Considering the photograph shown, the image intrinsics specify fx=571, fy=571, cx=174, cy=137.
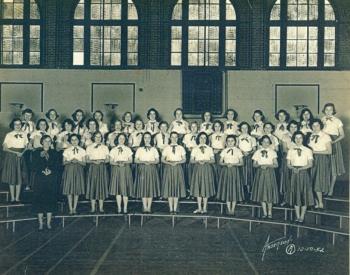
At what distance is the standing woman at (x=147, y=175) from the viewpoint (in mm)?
11711

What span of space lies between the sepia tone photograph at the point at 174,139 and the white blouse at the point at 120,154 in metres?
0.03

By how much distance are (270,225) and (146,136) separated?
3052mm

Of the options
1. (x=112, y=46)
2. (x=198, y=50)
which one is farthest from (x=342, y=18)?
(x=112, y=46)

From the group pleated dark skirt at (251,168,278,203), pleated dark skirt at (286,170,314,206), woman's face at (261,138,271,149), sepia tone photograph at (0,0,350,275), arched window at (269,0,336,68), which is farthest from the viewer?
arched window at (269,0,336,68)

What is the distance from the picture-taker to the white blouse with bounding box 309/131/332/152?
11.4m

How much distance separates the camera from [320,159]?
11469 millimetres

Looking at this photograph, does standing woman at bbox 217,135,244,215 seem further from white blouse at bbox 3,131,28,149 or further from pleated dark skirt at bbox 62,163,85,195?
white blouse at bbox 3,131,28,149

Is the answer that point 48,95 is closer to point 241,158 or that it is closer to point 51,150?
point 51,150

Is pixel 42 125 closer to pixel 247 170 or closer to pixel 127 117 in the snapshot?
pixel 127 117

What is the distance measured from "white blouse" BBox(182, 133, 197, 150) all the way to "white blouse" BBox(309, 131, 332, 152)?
8.70 feet

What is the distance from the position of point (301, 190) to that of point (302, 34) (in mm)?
6830

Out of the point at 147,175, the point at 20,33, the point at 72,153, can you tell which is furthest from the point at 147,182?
the point at 20,33

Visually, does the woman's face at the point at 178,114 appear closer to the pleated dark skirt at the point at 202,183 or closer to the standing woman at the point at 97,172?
the pleated dark skirt at the point at 202,183

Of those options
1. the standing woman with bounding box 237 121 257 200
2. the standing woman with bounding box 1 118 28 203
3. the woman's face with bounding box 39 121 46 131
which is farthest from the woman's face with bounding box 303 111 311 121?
the standing woman with bounding box 1 118 28 203
